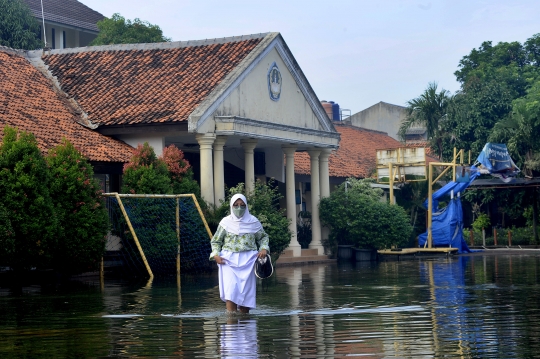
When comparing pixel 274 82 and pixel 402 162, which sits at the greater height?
pixel 274 82

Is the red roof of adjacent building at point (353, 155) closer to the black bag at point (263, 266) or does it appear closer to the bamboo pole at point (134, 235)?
the bamboo pole at point (134, 235)

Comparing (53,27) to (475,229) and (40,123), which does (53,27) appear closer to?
(475,229)

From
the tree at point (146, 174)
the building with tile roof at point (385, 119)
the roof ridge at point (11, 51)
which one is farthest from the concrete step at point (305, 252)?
the building with tile roof at point (385, 119)

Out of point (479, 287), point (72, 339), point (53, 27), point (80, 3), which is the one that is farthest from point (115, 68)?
point (80, 3)

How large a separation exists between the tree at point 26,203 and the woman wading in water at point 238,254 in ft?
26.6

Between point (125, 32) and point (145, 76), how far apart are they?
1733 cm

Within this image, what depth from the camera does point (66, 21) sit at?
56.0m

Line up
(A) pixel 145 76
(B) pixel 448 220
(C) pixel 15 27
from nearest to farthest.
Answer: (A) pixel 145 76 < (B) pixel 448 220 < (C) pixel 15 27

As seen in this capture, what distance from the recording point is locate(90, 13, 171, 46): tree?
46.8 metres

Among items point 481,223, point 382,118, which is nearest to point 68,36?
point 382,118

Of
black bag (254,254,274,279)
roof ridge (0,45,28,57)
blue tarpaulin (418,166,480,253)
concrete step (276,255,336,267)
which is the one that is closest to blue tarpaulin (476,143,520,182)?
blue tarpaulin (418,166,480,253)

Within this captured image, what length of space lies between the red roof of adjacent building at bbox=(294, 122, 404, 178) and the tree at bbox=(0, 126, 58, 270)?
16.8 m

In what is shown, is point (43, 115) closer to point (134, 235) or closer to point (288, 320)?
point (134, 235)

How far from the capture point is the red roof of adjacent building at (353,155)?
1571 inches
